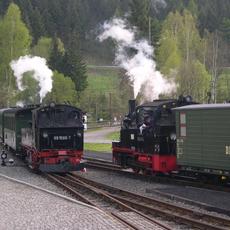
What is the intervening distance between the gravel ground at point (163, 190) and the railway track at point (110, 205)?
116cm

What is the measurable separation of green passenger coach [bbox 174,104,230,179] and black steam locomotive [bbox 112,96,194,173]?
1.16 m

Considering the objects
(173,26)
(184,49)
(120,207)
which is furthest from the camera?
(173,26)

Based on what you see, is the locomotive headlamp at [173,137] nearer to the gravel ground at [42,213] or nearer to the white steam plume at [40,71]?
the gravel ground at [42,213]

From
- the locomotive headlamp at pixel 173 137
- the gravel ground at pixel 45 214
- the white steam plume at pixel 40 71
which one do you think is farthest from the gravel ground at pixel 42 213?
the white steam plume at pixel 40 71

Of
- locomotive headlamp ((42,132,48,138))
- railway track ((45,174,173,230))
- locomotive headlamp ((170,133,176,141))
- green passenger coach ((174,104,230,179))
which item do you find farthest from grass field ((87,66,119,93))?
green passenger coach ((174,104,230,179))

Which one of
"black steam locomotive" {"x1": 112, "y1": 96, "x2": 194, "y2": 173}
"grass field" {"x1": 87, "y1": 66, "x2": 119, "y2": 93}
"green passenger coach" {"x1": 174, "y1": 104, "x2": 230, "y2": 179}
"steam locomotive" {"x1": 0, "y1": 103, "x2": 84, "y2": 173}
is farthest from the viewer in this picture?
"grass field" {"x1": 87, "y1": 66, "x2": 119, "y2": 93}

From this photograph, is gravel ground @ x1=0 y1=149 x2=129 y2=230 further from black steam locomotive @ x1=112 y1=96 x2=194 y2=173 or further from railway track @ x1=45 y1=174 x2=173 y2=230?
black steam locomotive @ x1=112 y1=96 x2=194 y2=173

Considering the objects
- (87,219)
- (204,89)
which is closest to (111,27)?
(204,89)

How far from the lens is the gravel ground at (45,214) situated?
39.4ft

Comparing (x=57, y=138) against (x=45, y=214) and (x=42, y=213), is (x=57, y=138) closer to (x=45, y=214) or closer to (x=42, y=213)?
(x=42, y=213)

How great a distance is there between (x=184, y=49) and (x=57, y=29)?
67.7 m

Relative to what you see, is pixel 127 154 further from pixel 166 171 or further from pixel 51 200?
pixel 51 200

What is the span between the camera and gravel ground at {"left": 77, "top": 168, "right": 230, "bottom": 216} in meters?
14.9

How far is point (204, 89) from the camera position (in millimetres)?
57781
